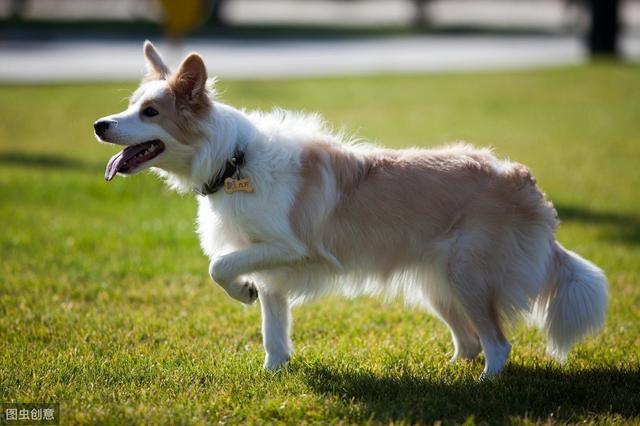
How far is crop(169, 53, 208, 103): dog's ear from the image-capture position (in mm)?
5291

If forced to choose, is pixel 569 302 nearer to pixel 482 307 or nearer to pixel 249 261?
pixel 482 307

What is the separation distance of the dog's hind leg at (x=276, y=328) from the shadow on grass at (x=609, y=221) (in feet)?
17.1

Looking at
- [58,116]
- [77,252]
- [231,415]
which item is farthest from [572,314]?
[58,116]

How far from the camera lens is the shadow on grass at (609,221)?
963cm

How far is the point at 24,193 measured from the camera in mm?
11219

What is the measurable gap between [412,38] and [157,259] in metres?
28.8

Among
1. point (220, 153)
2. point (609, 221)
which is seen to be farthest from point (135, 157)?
point (609, 221)

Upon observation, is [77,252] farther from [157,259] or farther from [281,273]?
[281,273]

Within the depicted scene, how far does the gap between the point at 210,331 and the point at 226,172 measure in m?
1.60

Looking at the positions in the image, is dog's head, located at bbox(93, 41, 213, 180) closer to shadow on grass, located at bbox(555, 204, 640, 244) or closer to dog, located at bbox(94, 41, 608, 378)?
dog, located at bbox(94, 41, 608, 378)

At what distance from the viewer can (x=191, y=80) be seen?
5.35m

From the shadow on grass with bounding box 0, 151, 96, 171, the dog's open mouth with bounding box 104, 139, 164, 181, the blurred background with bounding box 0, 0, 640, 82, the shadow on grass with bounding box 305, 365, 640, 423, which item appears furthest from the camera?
the blurred background with bounding box 0, 0, 640, 82

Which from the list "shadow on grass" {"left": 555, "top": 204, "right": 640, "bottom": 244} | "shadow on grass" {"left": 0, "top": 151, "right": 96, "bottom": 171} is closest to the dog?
"shadow on grass" {"left": 555, "top": 204, "right": 640, "bottom": 244}

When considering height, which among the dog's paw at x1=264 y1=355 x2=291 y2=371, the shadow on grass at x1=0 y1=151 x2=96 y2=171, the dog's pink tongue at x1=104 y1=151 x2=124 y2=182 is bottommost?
the shadow on grass at x1=0 y1=151 x2=96 y2=171
